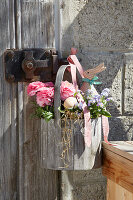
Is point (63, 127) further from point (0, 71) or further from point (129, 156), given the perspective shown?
point (0, 71)

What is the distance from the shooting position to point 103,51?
2281 millimetres

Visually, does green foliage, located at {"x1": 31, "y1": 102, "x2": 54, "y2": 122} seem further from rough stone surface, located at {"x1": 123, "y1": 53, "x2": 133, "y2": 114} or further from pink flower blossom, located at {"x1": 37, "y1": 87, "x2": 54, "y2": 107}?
rough stone surface, located at {"x1": 123, "y1": 53, "x2": 133, "y2": 114}

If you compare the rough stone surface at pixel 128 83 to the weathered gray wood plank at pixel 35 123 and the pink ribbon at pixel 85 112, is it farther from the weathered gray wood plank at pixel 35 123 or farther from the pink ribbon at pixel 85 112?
the weathered gray wood plank at pixel 35 123

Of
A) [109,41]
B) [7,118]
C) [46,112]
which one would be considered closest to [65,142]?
[46,112]

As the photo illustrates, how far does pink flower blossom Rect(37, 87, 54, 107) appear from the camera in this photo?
1.93 meters

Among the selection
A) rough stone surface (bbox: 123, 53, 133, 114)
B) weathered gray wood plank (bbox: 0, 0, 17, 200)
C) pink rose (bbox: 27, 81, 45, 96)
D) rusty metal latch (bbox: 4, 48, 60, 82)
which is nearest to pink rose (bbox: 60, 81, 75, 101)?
pink rose (bbox: 27, 81, 45, 96)

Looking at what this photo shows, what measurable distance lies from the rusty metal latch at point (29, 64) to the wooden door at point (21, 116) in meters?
0.04

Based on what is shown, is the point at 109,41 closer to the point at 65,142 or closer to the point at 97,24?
the point at 97,24

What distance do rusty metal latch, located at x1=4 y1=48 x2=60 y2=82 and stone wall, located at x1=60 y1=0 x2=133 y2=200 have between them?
0.11m

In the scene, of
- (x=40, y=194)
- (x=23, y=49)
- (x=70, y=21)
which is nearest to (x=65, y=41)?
(x=70, y=21)

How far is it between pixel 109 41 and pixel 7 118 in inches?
35.6

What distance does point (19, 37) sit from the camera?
6.98 feet

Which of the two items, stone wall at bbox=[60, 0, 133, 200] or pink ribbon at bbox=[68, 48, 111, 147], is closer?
pink ribbon at bbox=[68, 48, 111, 147]

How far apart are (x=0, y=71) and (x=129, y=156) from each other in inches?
39.8
